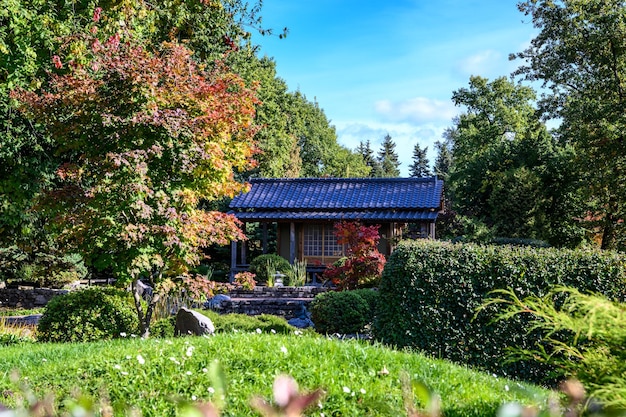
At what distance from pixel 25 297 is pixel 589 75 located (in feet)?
62.8

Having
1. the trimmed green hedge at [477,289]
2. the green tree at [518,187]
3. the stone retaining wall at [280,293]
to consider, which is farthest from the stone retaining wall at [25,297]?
the green tree at [518,187]

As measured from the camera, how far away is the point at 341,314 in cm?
1093

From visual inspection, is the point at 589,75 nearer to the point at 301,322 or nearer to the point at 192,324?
the point at 301,322

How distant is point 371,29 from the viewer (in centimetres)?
909

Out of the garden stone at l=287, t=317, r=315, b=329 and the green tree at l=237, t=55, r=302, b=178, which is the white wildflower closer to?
the garden stone at l=287, t=317, r=315, b=329

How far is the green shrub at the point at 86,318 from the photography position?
960cm

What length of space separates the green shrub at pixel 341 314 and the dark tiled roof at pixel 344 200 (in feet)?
38.8

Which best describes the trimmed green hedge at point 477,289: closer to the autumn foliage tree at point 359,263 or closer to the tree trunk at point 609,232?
the autumn foliage tree at point 359,263

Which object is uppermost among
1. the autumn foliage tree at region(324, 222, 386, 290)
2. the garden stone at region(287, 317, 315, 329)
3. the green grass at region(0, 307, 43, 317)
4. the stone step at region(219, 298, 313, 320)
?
the autumn foliage tree at region(324, 222, 386, 290)

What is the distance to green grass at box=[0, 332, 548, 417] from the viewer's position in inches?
Result: 186

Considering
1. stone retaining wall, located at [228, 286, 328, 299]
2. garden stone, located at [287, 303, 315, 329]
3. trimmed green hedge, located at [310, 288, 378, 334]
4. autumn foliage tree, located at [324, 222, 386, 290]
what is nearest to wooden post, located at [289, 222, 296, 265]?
stone retaining wall, located at [228, 286, 328, 299]

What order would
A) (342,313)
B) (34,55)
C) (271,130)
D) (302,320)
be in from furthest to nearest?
(271,130), (302,320), (34,55), (342,313)

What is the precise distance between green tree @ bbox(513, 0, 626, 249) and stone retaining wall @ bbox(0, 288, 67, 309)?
55.4 ft

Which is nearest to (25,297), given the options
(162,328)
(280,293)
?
(280,293)
